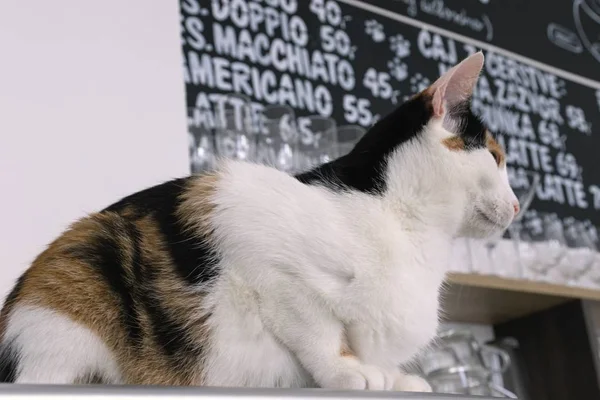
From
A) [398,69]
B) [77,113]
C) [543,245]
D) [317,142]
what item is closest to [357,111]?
[398,69]

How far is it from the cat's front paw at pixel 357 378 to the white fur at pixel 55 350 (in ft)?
0.57

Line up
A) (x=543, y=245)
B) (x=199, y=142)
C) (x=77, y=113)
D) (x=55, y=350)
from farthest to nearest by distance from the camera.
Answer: (x=543, y=245), (x=199, y=142), (x=77, y=113), (x=55, y=350)

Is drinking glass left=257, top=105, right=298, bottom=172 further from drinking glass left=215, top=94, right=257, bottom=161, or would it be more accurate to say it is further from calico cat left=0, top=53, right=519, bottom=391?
calico cat left=0, top=53, right=519, bottom=391

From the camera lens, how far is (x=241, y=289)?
0.59m

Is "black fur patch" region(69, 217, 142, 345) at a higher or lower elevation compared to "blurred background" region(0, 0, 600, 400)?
lower

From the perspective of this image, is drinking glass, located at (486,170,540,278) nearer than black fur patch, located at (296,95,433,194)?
No

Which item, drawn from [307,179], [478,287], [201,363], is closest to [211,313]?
[201,363]

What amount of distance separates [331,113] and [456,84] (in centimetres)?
118

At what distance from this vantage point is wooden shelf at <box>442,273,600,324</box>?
4.86ft

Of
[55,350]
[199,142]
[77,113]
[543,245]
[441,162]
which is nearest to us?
[55,350]

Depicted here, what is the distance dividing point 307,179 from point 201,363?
20 cm

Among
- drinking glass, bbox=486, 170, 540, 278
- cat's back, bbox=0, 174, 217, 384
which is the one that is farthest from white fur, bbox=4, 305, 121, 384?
drinking glass, bbox=486, 170, 540, 278

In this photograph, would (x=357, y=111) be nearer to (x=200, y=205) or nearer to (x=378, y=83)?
(x=378, y=83)

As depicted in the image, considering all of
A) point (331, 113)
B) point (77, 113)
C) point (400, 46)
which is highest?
point (400, 46)
